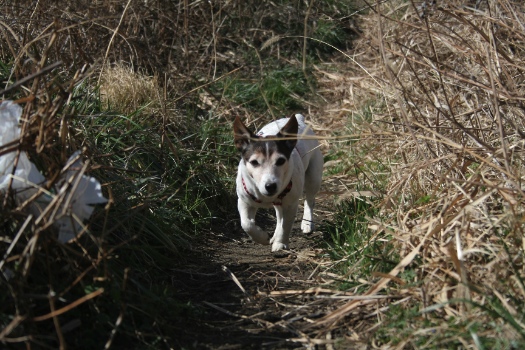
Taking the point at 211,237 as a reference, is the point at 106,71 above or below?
above

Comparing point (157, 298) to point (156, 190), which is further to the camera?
point (156, 190)

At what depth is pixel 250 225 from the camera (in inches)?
232

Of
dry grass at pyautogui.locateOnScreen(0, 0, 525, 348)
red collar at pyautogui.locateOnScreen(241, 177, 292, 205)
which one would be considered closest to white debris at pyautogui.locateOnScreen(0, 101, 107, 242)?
dry grass at pyautogui.locateOnScreen(0, 0, 525, 348)

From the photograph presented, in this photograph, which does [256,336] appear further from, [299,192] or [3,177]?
[299,192]

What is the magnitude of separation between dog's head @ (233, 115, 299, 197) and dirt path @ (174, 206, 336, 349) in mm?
560

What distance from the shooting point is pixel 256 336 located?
414cm

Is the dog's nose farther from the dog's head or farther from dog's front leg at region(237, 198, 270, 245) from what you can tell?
dog's front leg at region(237, 198, 270, 245)

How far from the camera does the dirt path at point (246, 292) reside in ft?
13.5

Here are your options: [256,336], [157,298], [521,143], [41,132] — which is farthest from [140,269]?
[521,143]

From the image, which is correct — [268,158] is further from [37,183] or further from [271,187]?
[37,183]

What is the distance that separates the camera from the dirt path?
13.5ft

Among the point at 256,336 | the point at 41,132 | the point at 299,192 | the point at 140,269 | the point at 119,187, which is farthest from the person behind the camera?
the point at 299,192

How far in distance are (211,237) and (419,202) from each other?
1.98 meters

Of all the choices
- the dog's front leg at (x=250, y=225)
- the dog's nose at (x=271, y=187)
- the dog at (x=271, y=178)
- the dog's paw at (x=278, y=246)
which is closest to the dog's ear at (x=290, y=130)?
the dog at (x=271, y=178)
